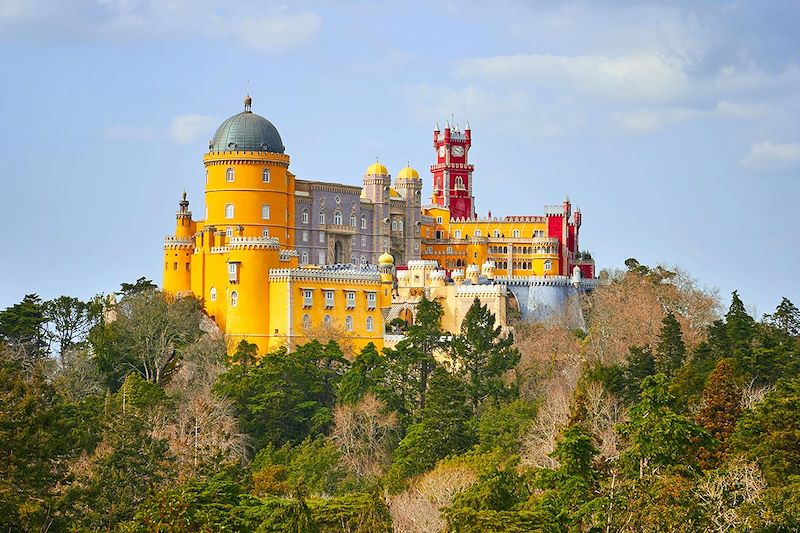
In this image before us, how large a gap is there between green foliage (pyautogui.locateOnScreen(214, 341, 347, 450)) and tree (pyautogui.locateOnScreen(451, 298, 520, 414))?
5.40m

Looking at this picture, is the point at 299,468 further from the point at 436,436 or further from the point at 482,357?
the point at 482,357

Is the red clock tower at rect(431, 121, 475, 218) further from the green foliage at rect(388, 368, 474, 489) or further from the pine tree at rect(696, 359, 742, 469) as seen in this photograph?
the pine tree at rect(696, 359, 742, 469)

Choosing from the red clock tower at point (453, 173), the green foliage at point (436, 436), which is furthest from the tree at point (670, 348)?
the red clock tower at point (453, 173)

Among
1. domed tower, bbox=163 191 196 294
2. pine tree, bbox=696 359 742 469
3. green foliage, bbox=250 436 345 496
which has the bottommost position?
green foliage, bbox=250 436 345 496

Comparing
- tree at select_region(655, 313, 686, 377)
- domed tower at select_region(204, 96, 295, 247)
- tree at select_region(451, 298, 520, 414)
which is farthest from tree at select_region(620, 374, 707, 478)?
domed tower at select_region(204, 96, 295, 247)

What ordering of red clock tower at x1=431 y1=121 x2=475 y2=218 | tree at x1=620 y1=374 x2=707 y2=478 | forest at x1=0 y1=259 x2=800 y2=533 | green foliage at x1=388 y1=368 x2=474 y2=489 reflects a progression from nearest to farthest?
forest at x1=0 y1=259 x2=800 y2=533, tree at x1=620 y1=374 x2=707 y2=478, green foliage at x1=388 y1=368 x2=474 y2=489, red clock tower at x1=431 y1=121 x2=475 y2=218

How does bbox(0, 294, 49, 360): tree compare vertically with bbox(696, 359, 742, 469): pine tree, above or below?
above

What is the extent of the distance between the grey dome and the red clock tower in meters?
22.3

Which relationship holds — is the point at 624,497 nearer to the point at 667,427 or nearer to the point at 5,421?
the point at 667,427

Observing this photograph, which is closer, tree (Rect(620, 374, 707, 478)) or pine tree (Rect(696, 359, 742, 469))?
tree (Rect(620, 374, 707, 478))

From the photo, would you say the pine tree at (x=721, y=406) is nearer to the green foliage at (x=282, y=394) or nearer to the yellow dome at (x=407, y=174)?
the green foliage at (x=282, y=394)

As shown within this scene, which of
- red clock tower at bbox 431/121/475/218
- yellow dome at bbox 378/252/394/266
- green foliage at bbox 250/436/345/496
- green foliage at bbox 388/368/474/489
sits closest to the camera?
green foliage at bbox 250/436/345/496

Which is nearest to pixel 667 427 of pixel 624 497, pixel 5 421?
pixel 624 497

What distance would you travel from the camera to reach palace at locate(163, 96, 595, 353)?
77.4 meters
